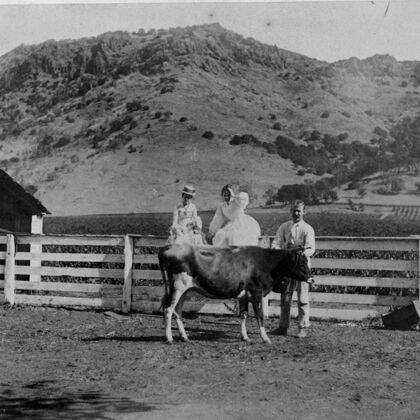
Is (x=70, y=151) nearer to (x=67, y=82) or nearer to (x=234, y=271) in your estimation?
(x=67, y=82)

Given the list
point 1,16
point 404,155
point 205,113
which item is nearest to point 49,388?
point 1,16

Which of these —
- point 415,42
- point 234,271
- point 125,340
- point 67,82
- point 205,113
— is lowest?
point 125,340

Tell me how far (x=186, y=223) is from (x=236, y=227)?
2.52 ft

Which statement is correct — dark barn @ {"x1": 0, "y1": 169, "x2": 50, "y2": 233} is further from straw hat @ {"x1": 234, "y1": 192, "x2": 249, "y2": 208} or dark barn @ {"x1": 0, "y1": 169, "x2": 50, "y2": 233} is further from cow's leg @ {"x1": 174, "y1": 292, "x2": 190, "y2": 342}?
cow's leg @ {"x1": 174, "y1": 292, "x2": 190, "y2": 342}

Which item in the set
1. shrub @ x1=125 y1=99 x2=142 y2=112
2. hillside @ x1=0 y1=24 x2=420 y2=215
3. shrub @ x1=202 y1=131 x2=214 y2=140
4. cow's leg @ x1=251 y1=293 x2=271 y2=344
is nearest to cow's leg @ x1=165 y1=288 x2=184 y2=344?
cow's leg @ x1=251 y1=293 x2=271 y2=344

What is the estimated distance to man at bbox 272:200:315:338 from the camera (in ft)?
26.4

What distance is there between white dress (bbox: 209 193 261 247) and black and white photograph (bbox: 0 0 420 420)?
22 millimetres

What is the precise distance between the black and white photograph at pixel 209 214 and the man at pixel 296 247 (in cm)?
4

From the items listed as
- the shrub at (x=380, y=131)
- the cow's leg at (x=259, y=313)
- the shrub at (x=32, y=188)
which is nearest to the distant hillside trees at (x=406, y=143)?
the shrub at (x=380, y=131)

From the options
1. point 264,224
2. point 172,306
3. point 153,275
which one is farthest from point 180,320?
point 264,224

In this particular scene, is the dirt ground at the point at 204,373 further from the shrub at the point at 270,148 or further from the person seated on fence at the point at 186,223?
Result: the shrub at the point at 270,148

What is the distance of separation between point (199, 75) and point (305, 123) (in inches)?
542

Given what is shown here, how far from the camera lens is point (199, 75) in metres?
69.9

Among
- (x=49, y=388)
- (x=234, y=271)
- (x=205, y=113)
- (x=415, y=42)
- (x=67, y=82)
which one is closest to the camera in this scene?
(x=49, y=388)
